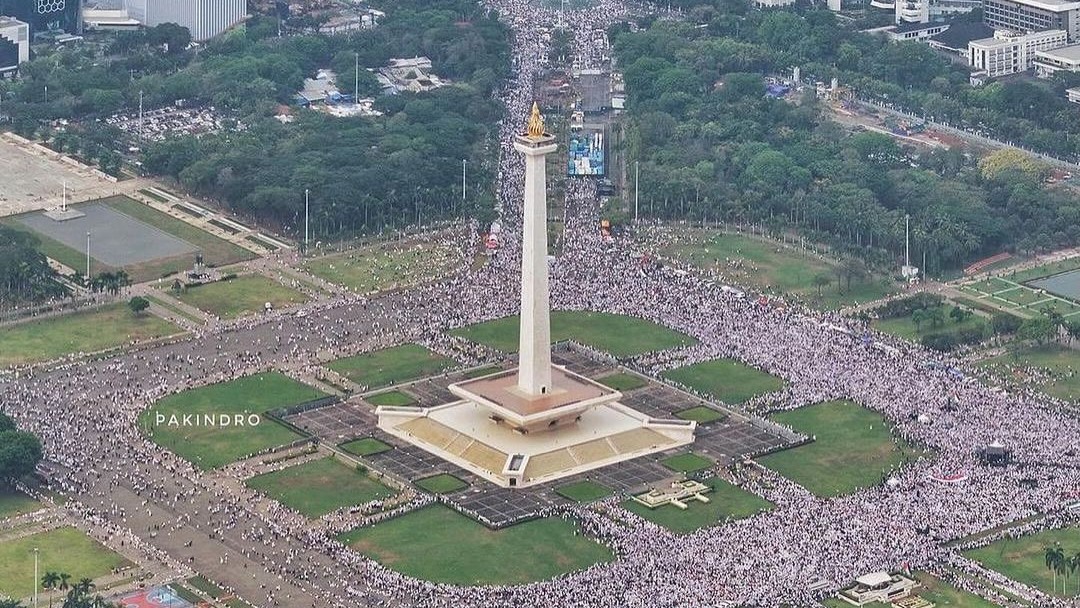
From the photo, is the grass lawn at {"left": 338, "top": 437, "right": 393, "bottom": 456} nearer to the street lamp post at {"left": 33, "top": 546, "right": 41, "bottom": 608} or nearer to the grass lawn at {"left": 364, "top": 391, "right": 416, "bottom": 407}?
the grass lawn at {"left": 364, "top": 391, "right": 416, "bottom": 407}

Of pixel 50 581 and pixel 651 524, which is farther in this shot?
pixel 651 524

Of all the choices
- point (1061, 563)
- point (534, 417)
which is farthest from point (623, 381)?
point (1061, 563)

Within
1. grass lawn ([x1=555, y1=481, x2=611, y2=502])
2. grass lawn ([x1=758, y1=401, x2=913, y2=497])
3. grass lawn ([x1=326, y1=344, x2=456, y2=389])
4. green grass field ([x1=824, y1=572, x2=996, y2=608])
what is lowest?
green grass field ([x1=824, y1=572, x2=996, y2=608])

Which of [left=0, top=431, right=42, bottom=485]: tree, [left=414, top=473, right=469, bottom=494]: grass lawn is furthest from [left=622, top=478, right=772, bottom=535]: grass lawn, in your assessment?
[left=0, top=431, right=42, bottom=485]: tree

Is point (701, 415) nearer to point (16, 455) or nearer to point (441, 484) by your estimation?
point (441, 484)

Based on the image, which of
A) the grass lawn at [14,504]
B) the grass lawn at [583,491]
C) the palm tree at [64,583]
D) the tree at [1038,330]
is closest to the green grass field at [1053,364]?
the tree at [1038,330]

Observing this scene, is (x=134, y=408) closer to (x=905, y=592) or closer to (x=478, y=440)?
(x=478, y=440)

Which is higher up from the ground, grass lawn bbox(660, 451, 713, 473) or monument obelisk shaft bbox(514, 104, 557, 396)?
monument obelisk shaft bbox(514, 104, 557, 396)

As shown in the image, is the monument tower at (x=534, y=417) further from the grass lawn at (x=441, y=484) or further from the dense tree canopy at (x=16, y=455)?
the dense tree canopy at (x=16, y=455)
